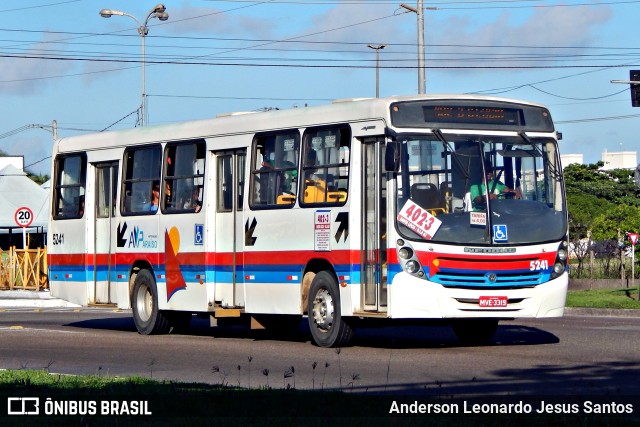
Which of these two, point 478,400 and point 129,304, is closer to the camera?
point 478,400

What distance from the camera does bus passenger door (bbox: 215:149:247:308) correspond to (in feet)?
64.9

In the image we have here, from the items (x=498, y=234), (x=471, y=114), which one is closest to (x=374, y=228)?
(x=498, y=234)

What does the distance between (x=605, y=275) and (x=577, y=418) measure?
98.7ft

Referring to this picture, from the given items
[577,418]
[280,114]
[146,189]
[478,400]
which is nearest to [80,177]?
[146,189]

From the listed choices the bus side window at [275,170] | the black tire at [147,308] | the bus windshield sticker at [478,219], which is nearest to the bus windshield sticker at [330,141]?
the bus side window at [275,170]

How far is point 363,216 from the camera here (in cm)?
1719

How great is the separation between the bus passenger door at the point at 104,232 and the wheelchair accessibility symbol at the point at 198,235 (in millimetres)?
2668

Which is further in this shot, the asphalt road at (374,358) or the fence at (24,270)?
the fence at (24,270)

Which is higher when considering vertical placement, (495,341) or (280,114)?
(280,114)

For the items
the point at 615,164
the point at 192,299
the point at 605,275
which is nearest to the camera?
the point at 192,299

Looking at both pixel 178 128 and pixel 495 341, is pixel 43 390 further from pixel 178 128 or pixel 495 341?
pixel 178 128

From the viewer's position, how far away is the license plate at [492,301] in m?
16.6

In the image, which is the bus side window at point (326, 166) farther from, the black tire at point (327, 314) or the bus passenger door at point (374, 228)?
the black tire at point (327, 314)

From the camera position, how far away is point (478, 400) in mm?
10938
